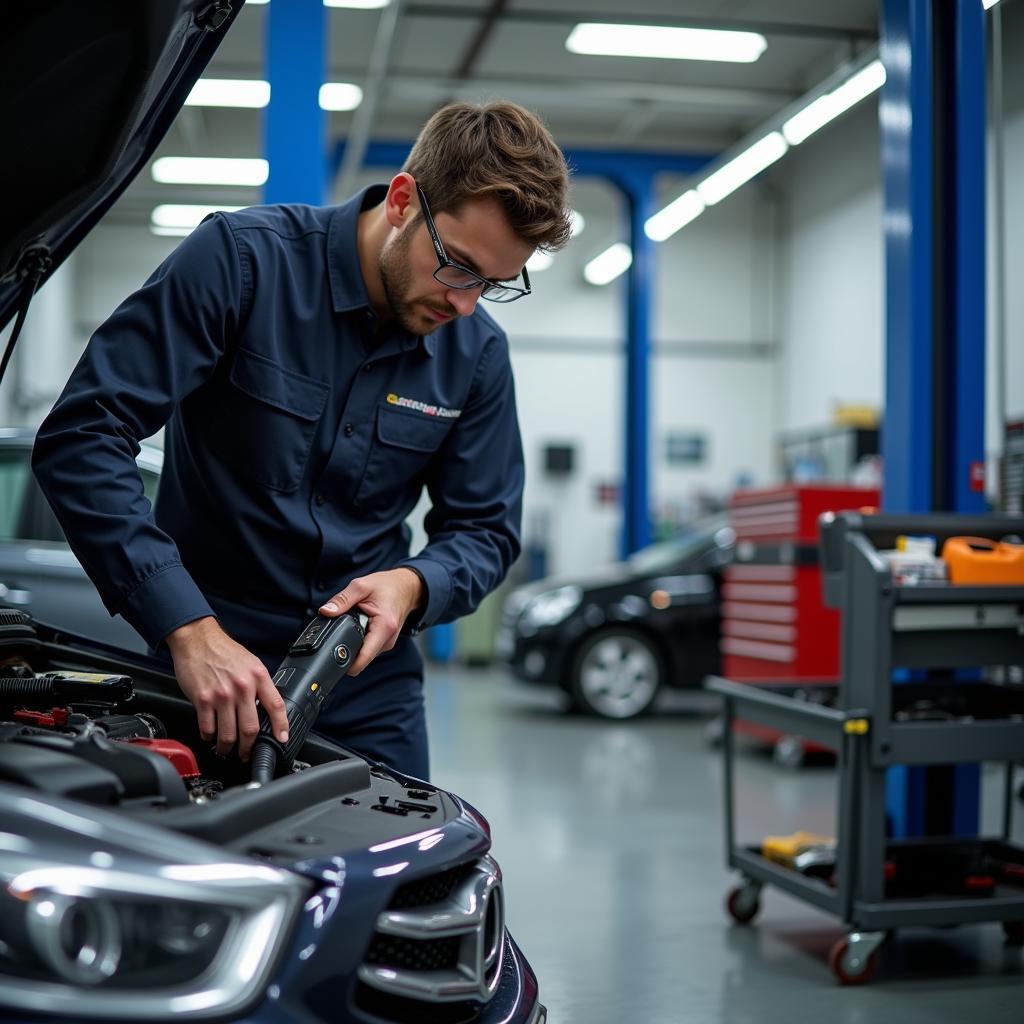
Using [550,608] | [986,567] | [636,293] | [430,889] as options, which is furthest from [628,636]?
[430,889]

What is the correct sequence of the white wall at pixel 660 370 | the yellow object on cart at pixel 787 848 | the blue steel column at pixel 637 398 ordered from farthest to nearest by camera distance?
the white wall at pixel 660 370 < the blue steel column at pixel 637 398 < the yellow object on cart at pixel 787 848

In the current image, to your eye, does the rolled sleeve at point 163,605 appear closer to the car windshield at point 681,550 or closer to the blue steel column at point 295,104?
the blue steel column at point 295,104

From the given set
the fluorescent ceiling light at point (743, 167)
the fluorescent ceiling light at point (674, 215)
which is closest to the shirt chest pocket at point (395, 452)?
the fluorescent ceiling light at point (743, 167)

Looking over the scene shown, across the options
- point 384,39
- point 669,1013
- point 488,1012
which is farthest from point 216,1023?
point 384,39

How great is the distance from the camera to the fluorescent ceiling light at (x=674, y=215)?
30.0 feet

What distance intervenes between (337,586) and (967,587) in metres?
1.74

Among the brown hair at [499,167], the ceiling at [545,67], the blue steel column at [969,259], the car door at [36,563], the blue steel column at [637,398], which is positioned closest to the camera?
the brown hair at [499,167]

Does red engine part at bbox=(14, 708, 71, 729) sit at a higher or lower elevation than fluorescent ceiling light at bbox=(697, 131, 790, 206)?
lower

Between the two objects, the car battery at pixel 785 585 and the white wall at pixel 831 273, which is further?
the white wall at pixel 831 273

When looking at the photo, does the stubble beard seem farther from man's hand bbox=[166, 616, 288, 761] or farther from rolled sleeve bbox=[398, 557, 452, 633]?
man's hand bbox=[166, 616, 288, 761]

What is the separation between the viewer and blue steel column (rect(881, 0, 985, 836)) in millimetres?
3268

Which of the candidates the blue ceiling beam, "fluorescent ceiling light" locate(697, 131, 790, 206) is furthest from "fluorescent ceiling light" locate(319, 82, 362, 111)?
"fluorescent ceiling light" locate(697, 131, 790, 206)

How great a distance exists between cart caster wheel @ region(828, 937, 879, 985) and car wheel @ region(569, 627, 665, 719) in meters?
4.18

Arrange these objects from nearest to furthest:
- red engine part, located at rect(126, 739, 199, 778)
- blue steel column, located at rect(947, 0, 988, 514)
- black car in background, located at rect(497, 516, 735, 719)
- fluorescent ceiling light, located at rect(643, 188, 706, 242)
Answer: red engine part, located at rect(126, 739, 199, 778), blue steel column, located at rect(947, 0, 988, 514), black car in background, located at rect(497, 516, 735, 719), fluorescent ceiling light, located at rect(643, 188, 706, 242)
